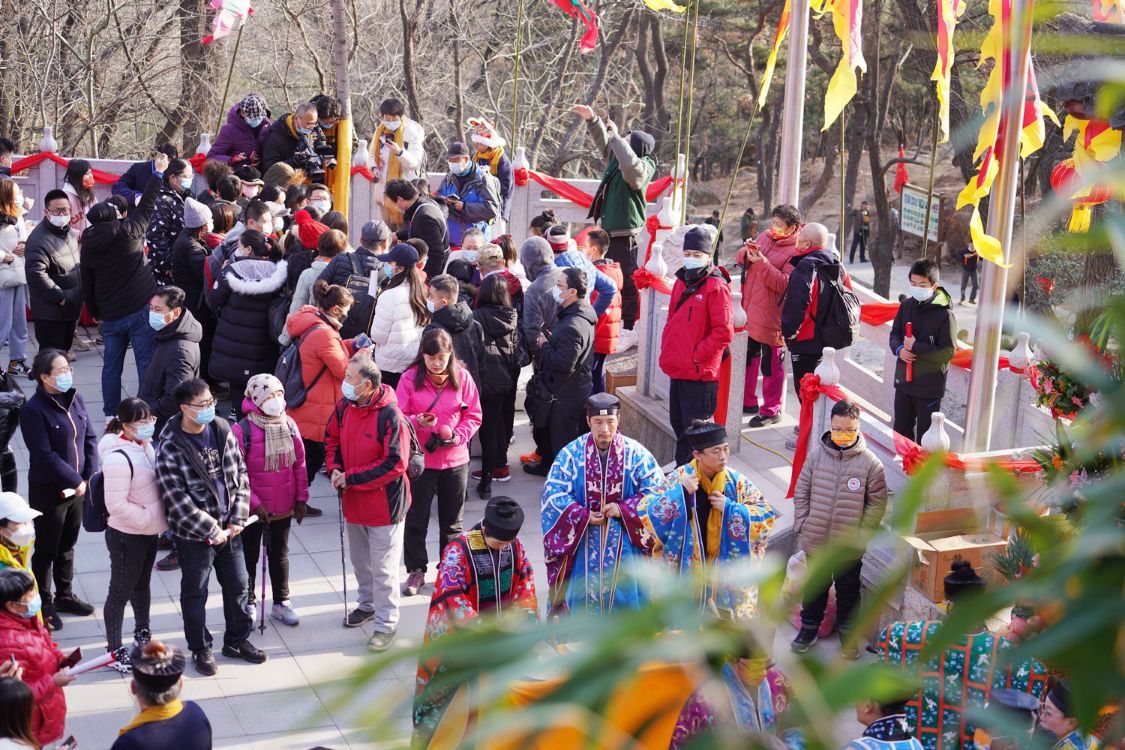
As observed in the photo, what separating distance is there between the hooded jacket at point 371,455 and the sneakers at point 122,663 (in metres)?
1.38

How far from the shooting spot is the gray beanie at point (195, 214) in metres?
10.7

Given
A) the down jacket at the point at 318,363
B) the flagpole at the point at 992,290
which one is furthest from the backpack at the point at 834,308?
the down jacket at the point at 318,363

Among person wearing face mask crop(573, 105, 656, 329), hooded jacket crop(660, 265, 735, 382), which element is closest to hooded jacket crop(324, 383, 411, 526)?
hooded jacket crop(660, 265, 735, 382)

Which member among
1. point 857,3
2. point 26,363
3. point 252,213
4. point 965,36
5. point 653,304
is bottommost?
point 26,363

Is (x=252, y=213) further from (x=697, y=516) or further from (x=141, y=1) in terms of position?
(x=141, y=1)

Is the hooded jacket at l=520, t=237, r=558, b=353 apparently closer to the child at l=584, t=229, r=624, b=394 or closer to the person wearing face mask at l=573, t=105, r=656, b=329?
the child at l=584, t=229, r=624, b=394

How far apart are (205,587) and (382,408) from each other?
1.35 meters

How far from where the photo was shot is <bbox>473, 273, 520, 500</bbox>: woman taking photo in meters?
9.34

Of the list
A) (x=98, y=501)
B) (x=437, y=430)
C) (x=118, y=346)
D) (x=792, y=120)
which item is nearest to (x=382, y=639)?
(x=437, y=430)

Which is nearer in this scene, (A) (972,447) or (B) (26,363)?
(A) (972,447)

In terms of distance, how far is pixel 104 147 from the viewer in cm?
2091

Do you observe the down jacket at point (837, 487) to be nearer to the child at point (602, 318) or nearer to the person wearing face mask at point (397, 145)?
the child at point (602, 318)

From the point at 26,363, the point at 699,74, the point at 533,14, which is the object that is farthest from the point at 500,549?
the point at 699,74

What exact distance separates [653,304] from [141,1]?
12915mm
